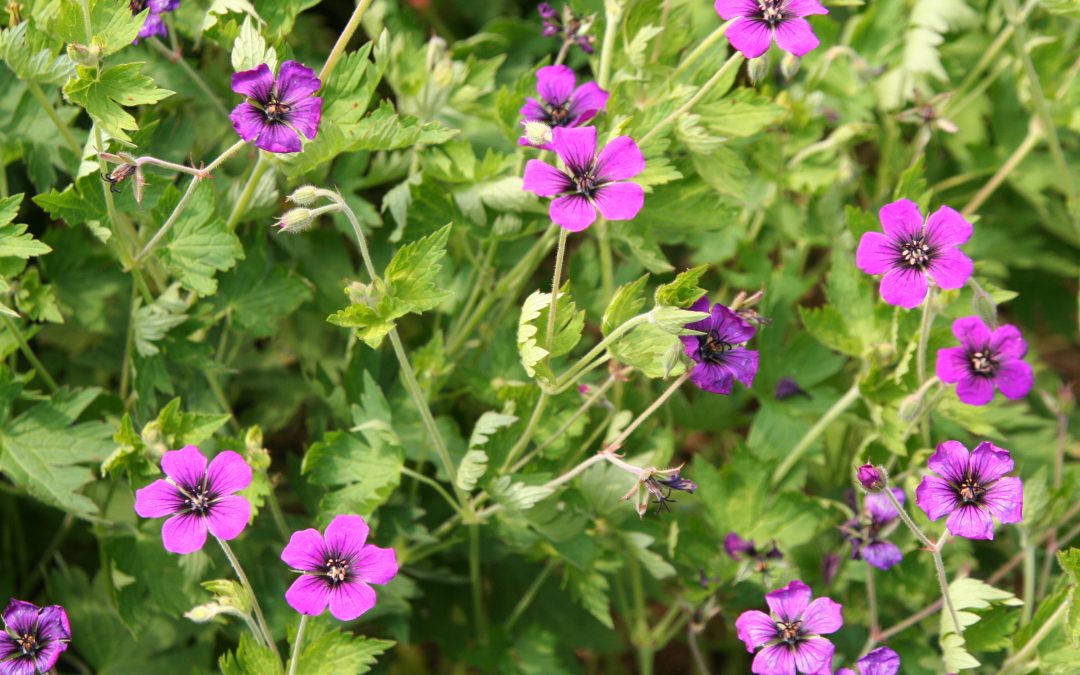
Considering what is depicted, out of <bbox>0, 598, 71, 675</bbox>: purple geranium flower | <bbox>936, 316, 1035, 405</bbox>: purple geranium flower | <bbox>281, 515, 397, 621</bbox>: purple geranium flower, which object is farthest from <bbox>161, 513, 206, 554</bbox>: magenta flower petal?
<bbox>936, 316, 1035, 405</bbox>: purple geranium flower

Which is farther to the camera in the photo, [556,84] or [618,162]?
[556,84]

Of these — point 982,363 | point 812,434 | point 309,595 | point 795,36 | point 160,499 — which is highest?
point 795,36

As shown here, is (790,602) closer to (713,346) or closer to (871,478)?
(871,478)

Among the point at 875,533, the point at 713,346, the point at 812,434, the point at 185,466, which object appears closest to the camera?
the point at 185,466

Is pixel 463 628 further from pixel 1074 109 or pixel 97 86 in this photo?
pixel 1074 109

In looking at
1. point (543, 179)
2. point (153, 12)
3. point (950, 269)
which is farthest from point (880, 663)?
point (153, 12)

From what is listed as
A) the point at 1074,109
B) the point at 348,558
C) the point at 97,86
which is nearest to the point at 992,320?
the point at 1074,109

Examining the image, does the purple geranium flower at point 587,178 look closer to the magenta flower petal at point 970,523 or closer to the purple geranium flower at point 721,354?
the purple geranium flower at point 721,354
